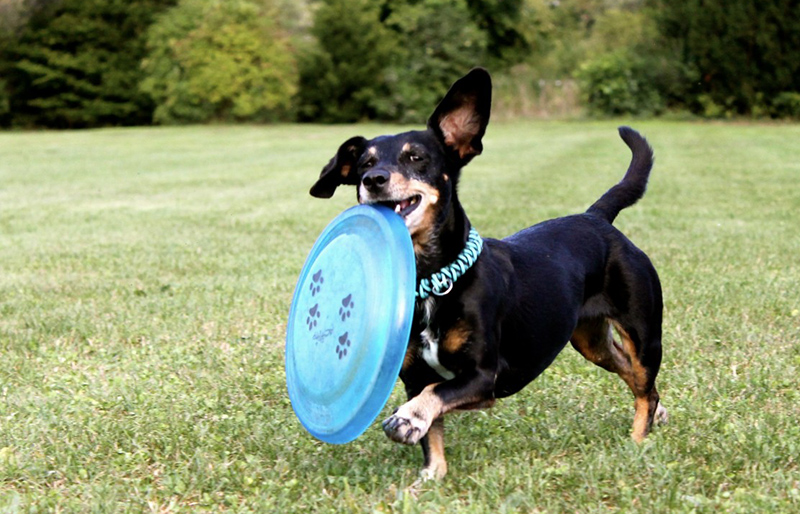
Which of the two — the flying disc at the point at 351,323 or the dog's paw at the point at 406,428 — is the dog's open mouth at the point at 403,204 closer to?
the flying disc at the point at 351,323

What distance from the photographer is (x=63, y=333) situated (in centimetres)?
602

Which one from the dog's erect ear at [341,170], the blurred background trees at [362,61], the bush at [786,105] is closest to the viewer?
the dog's erect ear at [341,170]

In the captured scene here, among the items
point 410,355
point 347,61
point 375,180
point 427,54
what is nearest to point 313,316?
point 410,355

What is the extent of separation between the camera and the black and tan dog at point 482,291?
346 cm

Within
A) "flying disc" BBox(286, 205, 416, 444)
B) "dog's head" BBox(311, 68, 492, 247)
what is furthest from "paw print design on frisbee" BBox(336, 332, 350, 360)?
"dog's head" BBox(311, 68, 492, 247)

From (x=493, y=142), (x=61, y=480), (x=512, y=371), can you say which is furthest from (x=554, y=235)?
(x=493, y=142)

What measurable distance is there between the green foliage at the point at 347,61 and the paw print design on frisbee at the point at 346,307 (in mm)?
42687

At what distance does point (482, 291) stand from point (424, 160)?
0.63 metres

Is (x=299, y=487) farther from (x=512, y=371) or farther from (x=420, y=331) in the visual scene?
(x=512, y=371)

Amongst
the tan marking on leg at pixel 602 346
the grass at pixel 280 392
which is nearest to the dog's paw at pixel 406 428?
the grass at pixel 280 392

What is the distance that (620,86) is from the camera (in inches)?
1633

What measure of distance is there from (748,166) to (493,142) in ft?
37.5

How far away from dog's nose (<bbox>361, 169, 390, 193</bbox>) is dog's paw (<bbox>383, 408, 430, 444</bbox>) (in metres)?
0.93

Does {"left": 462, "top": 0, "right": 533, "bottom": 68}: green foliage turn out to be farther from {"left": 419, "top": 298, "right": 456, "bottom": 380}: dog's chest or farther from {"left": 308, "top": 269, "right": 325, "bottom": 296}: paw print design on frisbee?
{"left": 419, "top": 298, "right": 456, "bottom": 380}: dog's chest
